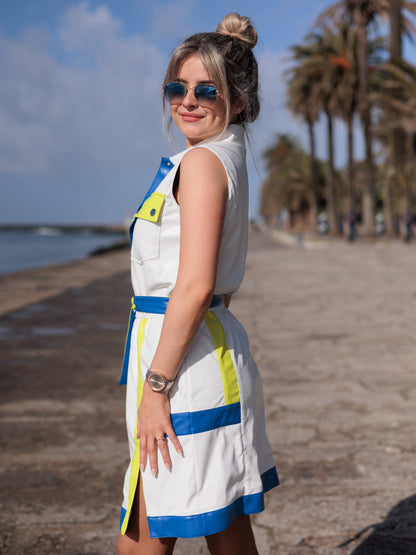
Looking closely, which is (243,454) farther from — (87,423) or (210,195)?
(87,423)

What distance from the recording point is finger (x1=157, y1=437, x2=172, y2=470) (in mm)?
1446

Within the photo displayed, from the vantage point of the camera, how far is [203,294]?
4.60ft

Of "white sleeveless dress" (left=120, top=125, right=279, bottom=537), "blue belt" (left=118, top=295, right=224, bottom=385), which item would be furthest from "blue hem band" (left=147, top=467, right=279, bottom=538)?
"blue belt" (left=118, top=295, right=224, bottom=385)

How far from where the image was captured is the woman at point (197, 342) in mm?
1416

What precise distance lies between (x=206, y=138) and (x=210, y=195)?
0.97ft

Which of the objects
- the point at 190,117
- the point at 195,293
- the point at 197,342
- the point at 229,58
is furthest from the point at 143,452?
the point at 229,58

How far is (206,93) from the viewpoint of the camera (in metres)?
1.59

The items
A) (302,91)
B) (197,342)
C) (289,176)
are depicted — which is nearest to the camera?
(197,342)

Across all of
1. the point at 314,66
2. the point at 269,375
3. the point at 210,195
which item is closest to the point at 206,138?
the point at 210,195

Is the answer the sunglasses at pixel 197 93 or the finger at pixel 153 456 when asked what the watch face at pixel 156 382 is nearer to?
the finger at pixel 153 456

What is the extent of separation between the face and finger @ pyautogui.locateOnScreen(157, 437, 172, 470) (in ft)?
2.64

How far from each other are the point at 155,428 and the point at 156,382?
4.4 inches

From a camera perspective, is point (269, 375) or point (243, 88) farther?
point (269, 375)

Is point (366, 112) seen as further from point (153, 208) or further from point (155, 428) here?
point (155, 428)
